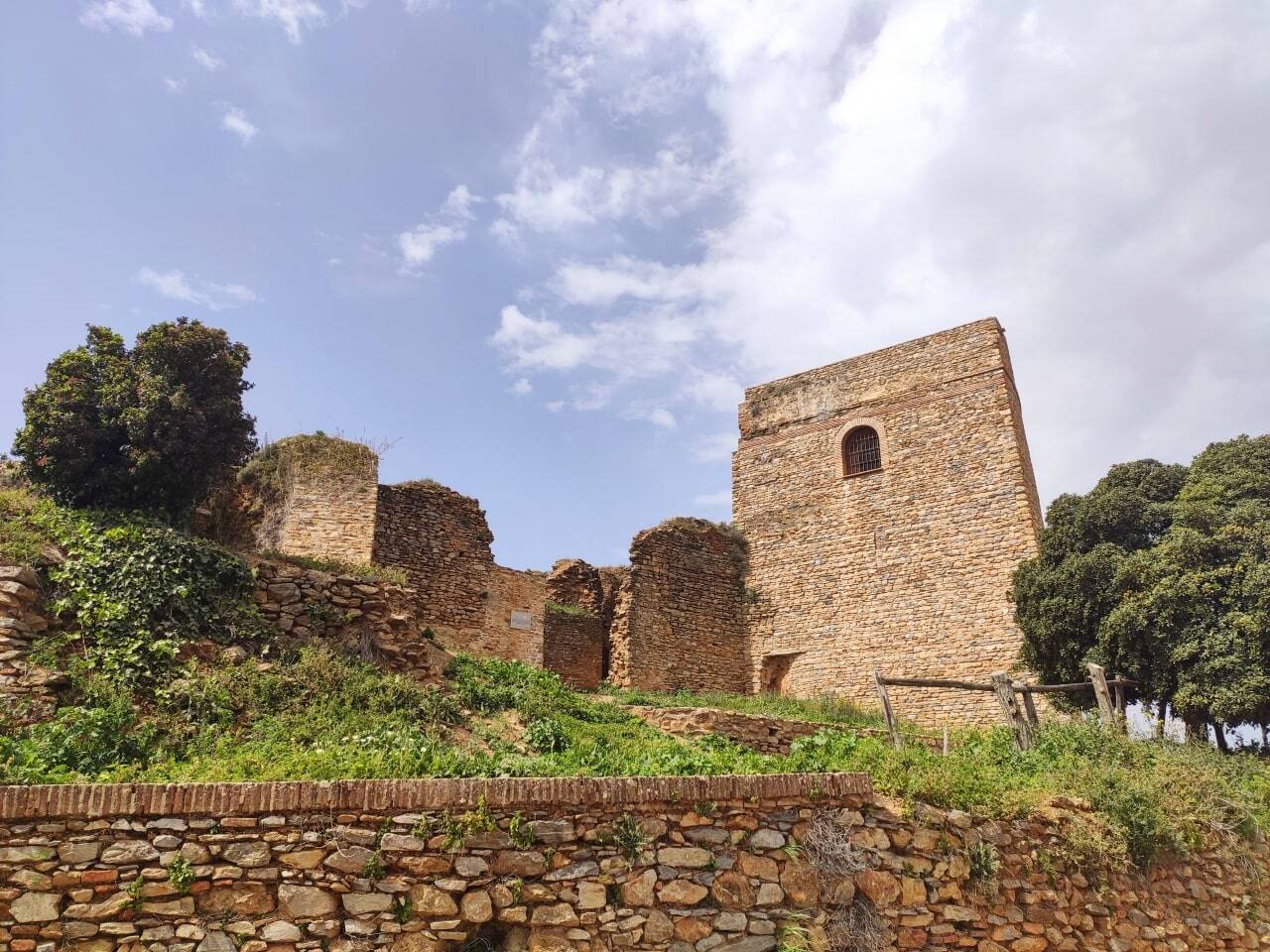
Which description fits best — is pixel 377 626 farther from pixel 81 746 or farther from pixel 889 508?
pixel 889 508

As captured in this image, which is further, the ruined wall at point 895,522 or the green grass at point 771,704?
the ruined wall at point 895,522

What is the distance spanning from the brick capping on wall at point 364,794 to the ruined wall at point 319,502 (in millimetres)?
10128

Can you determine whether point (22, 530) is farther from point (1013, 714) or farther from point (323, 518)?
point (1013, 714)

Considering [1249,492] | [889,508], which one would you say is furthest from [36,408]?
[1249,492]

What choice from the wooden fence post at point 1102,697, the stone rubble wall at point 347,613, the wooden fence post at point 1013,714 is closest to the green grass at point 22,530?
the stone rubble wall at point 347,613

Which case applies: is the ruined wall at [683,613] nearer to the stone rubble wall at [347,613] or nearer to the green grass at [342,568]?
the green grass at [342,568]

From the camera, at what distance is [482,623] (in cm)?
1748

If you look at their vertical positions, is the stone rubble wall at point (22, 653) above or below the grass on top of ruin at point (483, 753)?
above

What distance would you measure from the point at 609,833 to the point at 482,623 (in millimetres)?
11219

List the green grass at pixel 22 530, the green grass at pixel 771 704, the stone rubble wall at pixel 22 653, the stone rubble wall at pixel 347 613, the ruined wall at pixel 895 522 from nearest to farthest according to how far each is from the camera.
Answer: the stone rubble wall at pixel 22 653 < the green grass at pixel 22 530 < the stone rubble wall at pixel 347 613 < the green grass at pixel 771 704 < the ruined wall at pixel 895 522

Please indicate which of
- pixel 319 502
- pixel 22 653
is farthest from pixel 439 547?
pixel 22 653

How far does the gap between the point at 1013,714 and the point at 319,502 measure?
1132cm

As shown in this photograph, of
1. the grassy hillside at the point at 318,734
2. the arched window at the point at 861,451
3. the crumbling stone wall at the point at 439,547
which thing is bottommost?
the grassy hillside at the point at 318,734

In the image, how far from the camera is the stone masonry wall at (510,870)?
18.2 feet
